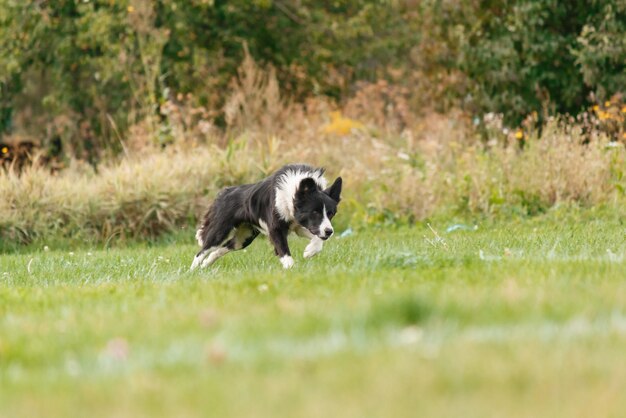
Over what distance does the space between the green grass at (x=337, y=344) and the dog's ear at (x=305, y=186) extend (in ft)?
6.02

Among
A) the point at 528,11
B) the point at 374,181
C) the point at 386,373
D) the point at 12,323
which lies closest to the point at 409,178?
the point at 374,181

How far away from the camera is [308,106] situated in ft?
75.5

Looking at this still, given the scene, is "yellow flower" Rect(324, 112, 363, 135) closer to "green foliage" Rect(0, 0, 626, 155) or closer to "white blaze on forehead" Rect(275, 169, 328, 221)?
"green foliage" Rect(0, 0, 626, 155)

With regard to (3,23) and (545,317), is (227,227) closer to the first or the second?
(545,317)

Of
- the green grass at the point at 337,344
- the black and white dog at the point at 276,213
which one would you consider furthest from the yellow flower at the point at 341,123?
the green grass at the point at 337,344

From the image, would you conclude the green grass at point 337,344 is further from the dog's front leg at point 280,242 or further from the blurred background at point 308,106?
the blurred background at point 308,106

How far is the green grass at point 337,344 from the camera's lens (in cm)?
343

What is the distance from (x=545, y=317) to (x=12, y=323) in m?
2.71

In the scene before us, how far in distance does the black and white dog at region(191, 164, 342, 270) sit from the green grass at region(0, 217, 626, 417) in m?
1.82

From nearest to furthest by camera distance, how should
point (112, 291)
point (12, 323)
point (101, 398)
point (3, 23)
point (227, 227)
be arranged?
point (101, 398)
point (12, 323)
point (112, 291)
point (227, 227)
point (3, 23)

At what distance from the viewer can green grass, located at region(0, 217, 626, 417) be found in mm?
3434

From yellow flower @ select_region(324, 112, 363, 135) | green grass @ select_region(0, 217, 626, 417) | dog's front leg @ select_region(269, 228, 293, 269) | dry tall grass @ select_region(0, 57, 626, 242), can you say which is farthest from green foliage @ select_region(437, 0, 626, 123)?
green grass @ select_region(0, 217, 626, 417)

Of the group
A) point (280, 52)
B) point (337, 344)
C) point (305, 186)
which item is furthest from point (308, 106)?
point (337, 344)

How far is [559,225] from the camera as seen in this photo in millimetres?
11883
